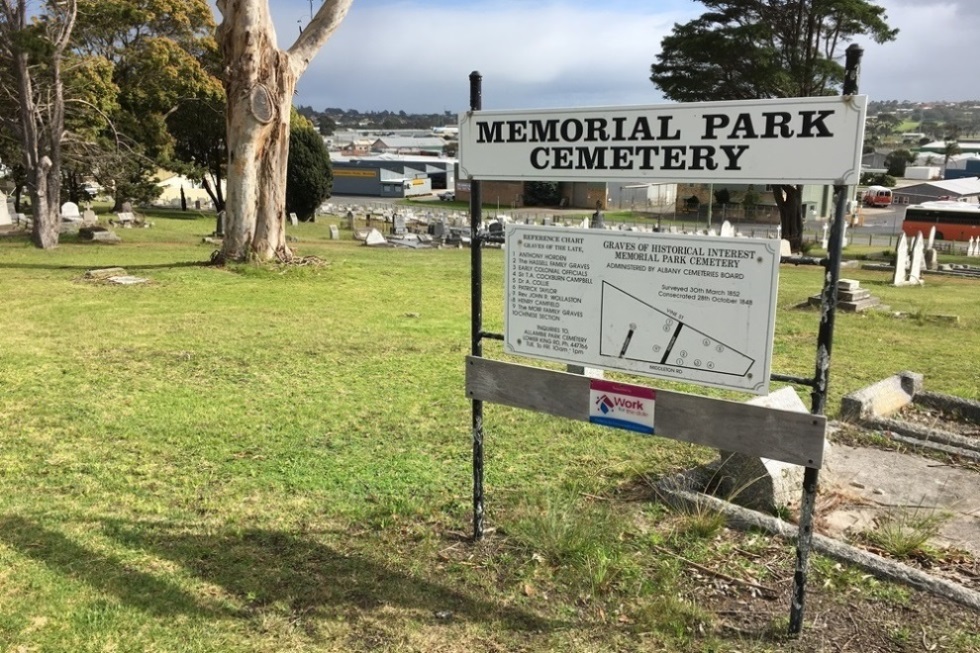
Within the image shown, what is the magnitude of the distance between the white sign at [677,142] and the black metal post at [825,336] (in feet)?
0.35

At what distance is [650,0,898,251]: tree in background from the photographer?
29.7 metres

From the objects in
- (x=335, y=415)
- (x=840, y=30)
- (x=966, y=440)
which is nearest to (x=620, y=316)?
(x=335, y=415)

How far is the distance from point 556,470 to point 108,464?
9.72 feet

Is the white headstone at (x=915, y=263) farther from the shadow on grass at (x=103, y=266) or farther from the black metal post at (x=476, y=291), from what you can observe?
the black metal post at (x=476, y=291)

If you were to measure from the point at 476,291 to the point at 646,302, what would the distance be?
917 millimetres

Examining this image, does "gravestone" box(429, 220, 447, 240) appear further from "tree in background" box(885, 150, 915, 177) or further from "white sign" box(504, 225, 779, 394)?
"tree in background" box(885, 150, 915, 177)

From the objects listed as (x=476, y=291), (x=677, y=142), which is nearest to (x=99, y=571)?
(x=476, y=291)

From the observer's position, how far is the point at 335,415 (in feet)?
20.4

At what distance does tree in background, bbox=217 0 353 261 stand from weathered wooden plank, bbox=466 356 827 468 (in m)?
11.3

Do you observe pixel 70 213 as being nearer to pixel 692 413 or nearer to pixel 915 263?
pixel 915 263

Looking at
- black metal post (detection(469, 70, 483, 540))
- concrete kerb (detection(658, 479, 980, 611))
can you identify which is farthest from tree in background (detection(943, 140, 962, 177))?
black metal post (detection(469, 70, 483, 540))

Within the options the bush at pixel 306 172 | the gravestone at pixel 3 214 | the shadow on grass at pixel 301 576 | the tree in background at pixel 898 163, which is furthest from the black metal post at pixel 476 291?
the tree in background at pixel 898 163

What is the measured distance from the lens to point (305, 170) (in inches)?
1346

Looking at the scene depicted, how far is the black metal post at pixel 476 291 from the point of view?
3.76 meters
